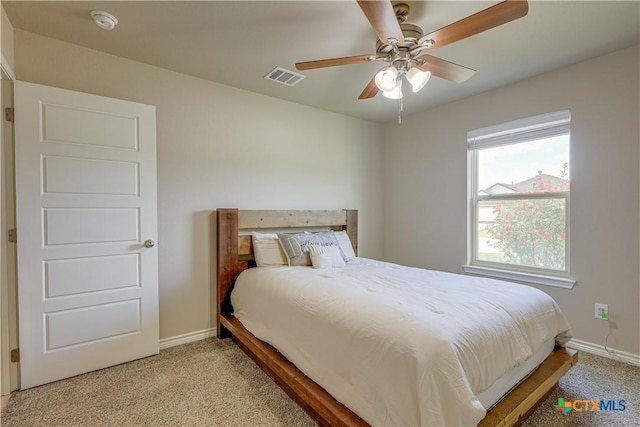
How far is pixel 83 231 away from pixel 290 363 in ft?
5.88

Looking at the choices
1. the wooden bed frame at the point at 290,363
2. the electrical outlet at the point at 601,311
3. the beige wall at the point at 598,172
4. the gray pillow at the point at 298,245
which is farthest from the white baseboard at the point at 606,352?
the gray pillow at the point at 298,245

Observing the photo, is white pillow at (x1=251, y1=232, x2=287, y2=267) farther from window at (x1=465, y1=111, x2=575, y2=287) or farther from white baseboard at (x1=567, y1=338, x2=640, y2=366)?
white baseboard at (x1=567, y1=338, x2=640, y2=366)

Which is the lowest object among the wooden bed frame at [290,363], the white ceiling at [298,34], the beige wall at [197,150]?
the wooden bed frame at [290,363]

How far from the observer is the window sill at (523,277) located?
266 centimetres

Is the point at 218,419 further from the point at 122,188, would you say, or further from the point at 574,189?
the point at 574,189

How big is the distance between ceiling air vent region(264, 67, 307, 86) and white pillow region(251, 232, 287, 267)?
1514mm

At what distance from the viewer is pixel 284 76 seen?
277 centimetres

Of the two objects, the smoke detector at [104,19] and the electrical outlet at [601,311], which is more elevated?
the smoke detector at [104,19]

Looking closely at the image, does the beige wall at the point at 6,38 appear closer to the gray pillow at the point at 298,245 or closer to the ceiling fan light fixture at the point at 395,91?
the gray pillow at the point at 298,245

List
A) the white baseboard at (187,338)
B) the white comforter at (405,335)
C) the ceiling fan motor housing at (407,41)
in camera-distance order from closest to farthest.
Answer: the white comforter at (405,335) → the ceiling fan motor housing at (407,41) → the white baseboard at (187,338)

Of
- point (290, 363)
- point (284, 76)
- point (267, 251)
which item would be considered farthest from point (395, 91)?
point (290, 363)

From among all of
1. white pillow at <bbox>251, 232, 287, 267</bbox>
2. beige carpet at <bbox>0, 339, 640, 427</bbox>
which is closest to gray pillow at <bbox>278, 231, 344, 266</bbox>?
white pillow at <bbox>251, 232, 287, 267</bbox>

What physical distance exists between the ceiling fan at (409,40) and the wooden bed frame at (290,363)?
1650mm

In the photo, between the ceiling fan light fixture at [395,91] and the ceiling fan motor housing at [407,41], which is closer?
the ceiling fan motor housing at [407,41]
